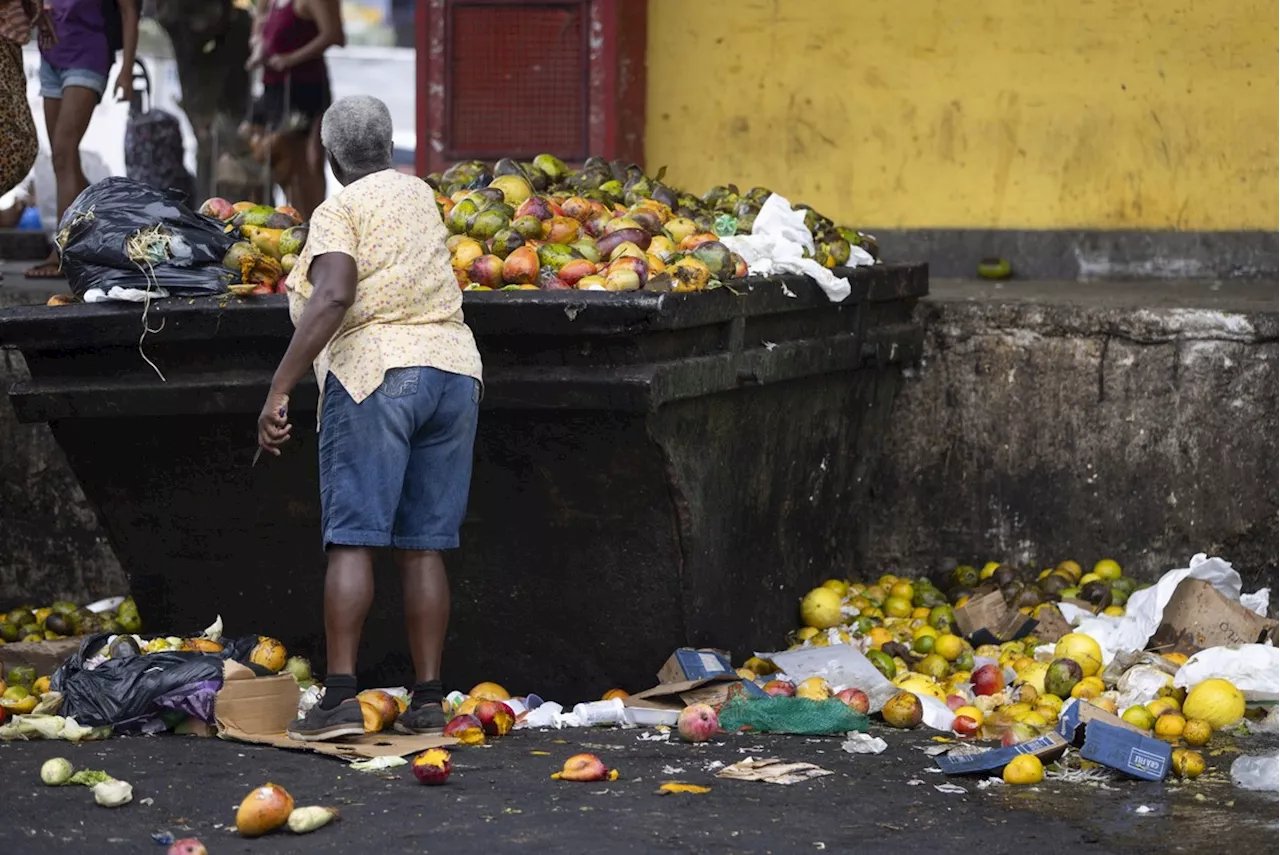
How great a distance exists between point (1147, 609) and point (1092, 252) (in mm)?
2542

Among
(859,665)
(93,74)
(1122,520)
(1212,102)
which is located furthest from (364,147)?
(1212,102)

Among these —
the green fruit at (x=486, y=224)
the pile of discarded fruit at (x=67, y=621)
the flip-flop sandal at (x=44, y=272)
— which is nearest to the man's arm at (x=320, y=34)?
the flip-flop sandal at (x=44, y=272)

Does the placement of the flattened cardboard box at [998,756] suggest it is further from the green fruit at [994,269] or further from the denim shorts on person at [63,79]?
the denim shorts on person at [63,79]

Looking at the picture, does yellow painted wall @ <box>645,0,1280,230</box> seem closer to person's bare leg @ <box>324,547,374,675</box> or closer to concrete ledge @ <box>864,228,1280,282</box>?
concrete ledge @ <box>864,228,1280,282</box>

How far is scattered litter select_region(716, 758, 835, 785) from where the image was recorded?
4.47m

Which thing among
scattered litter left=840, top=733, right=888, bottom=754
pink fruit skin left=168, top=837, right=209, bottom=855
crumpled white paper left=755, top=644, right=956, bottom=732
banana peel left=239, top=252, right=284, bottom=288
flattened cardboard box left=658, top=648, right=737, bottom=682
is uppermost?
banana peel left=239, top=252, right=284, bottom=288

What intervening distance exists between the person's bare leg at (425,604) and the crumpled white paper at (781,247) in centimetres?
142

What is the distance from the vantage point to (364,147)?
4.68 metres

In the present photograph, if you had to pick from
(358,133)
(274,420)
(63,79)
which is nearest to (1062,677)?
(274,420)

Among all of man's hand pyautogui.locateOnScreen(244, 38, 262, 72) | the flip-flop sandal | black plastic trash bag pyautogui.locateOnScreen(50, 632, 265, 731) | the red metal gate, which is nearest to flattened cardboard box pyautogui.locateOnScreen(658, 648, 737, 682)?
black plastic trash bag pyautogui.locateOnScreen(50, 632, 265, 731)

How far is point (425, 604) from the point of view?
15.9 feet

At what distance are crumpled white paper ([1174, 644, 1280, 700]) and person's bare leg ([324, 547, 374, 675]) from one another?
2.34 meters

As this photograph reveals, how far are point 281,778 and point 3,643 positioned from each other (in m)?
2.38

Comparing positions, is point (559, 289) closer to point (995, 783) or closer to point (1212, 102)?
point (995, 783)
